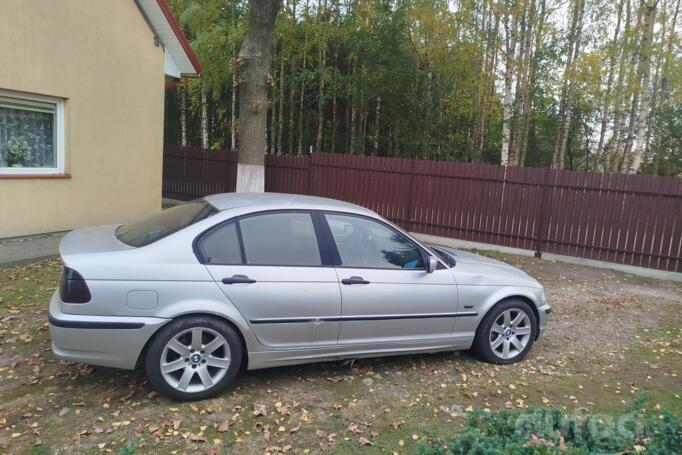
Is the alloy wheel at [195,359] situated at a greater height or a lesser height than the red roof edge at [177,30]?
lesser

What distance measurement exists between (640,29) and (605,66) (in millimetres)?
1805

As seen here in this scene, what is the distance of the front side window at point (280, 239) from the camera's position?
3.91 metres

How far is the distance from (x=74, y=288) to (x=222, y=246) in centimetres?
104

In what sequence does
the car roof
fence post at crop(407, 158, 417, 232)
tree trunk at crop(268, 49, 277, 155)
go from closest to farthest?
1. the car roof
2. fence post at crop(407, 158, 417, 232)
3. tree trunk at crop(268, 49, 277, 155)

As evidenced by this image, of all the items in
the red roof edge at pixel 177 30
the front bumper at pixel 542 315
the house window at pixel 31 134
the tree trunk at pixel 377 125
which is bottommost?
the front bumper at pixel 542 315

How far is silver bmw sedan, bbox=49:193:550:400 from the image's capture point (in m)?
3.49

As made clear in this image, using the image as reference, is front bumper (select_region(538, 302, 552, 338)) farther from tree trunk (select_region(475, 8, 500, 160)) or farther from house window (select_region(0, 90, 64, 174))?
tree trunk (select_region(475, 8, 500, 160))

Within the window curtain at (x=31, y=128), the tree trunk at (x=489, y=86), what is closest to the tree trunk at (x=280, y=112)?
the tree trunk at (x=489, y=86)

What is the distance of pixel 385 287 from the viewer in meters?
4.16

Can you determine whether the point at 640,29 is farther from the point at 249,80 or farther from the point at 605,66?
the point at 249,80

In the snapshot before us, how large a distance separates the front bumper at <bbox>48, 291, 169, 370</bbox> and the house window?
20.2 feet

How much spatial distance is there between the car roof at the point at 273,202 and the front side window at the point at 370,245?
131mm

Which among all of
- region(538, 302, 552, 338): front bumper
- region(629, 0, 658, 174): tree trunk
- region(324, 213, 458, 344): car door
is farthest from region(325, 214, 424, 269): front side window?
region(629, 0, 658, 174): tree trunk

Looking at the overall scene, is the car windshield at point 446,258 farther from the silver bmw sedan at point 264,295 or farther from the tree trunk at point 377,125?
the tree trunk at point 377,125
